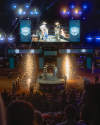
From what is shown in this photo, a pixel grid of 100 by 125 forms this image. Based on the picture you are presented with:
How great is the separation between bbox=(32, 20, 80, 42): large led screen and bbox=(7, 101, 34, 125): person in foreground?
82.2 feet

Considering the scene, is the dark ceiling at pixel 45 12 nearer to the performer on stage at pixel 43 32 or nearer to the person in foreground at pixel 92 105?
the performer on stage at pixel 43 32

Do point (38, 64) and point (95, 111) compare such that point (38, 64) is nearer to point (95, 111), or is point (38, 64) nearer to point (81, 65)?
point (81, 65)

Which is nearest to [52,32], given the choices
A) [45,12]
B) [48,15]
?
[48,15]

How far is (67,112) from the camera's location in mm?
2791

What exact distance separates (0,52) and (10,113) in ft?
93.9

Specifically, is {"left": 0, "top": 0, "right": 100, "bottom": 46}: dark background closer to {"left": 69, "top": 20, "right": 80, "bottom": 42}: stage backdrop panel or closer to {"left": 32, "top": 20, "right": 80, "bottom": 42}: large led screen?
{"left": 32, "top": 20, "right": 80, "bottom": 42}: large led screen

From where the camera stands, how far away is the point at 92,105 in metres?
1.63

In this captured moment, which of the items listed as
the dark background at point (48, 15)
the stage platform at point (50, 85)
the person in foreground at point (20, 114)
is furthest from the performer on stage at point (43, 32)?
the person in foreground at point (20, 114)

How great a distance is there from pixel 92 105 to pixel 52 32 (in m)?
25.9

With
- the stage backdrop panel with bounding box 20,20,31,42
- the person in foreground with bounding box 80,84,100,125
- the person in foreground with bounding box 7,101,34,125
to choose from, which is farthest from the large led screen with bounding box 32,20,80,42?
the person in foreground with bounding box 7,101,34,125

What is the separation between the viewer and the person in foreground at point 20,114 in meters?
1.46

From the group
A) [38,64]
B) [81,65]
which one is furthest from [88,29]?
[38,64]

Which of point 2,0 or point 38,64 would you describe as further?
point 38,64

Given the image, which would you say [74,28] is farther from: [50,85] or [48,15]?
[50,85]
